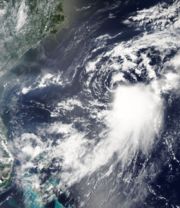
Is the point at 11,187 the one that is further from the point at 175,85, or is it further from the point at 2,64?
the point at 175,85

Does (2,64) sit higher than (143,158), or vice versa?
(2,64)

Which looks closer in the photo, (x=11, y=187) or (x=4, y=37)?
(x=11, y=187)

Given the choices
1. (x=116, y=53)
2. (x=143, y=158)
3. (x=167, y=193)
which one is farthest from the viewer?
(x=116, y=53)

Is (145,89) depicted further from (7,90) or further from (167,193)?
(7,90)

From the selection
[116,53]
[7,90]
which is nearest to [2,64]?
[7,90]

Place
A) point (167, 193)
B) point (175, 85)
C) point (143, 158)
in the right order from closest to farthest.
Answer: point (167, 193)
point (143, 158)
point (175, 85)

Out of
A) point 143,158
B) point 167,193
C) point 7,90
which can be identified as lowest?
point 167,193

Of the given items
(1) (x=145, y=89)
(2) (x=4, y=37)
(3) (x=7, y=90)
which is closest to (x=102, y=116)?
(1) (x=145, y=89)
